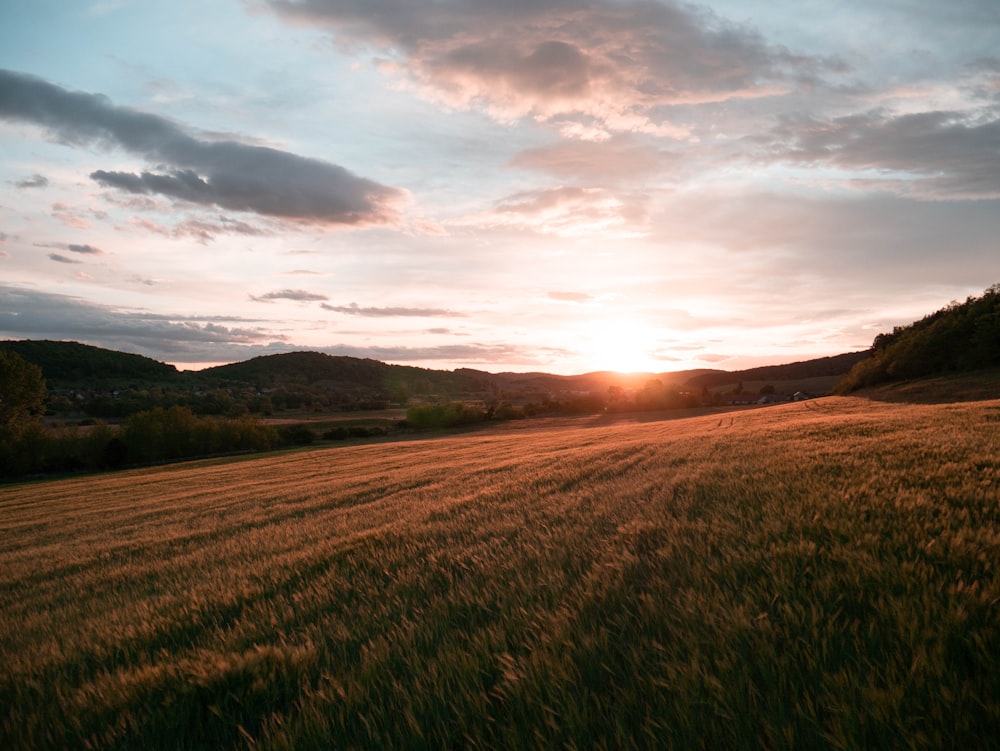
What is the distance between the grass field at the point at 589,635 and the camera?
77.5 inches

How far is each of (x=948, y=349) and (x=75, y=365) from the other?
24627 cm

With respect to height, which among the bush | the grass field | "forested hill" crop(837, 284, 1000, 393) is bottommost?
the bush

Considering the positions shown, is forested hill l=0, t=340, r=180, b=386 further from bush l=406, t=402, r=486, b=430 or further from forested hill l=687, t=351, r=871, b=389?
forested hill l=687, t=351, r=871, b=389

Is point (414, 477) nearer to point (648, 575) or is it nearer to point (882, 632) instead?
point (648, 575)

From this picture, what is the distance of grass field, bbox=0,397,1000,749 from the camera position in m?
1.97

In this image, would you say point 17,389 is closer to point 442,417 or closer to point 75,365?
point 442,417

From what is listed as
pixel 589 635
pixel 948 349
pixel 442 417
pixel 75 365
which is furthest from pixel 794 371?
pixel 75 365

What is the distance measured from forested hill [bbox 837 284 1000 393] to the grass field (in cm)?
6997

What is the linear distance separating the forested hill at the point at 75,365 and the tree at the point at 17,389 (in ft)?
450

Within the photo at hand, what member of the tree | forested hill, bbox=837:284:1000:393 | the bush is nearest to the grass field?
forested hill, bbox=837:284:1000:393

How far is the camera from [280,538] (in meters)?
8.09

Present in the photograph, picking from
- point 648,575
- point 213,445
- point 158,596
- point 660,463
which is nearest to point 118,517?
point 158,596

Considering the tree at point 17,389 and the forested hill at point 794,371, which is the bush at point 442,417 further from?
the forested hill at point 794,371

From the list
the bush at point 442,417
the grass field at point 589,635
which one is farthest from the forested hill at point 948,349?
the grass field at point 589,635
